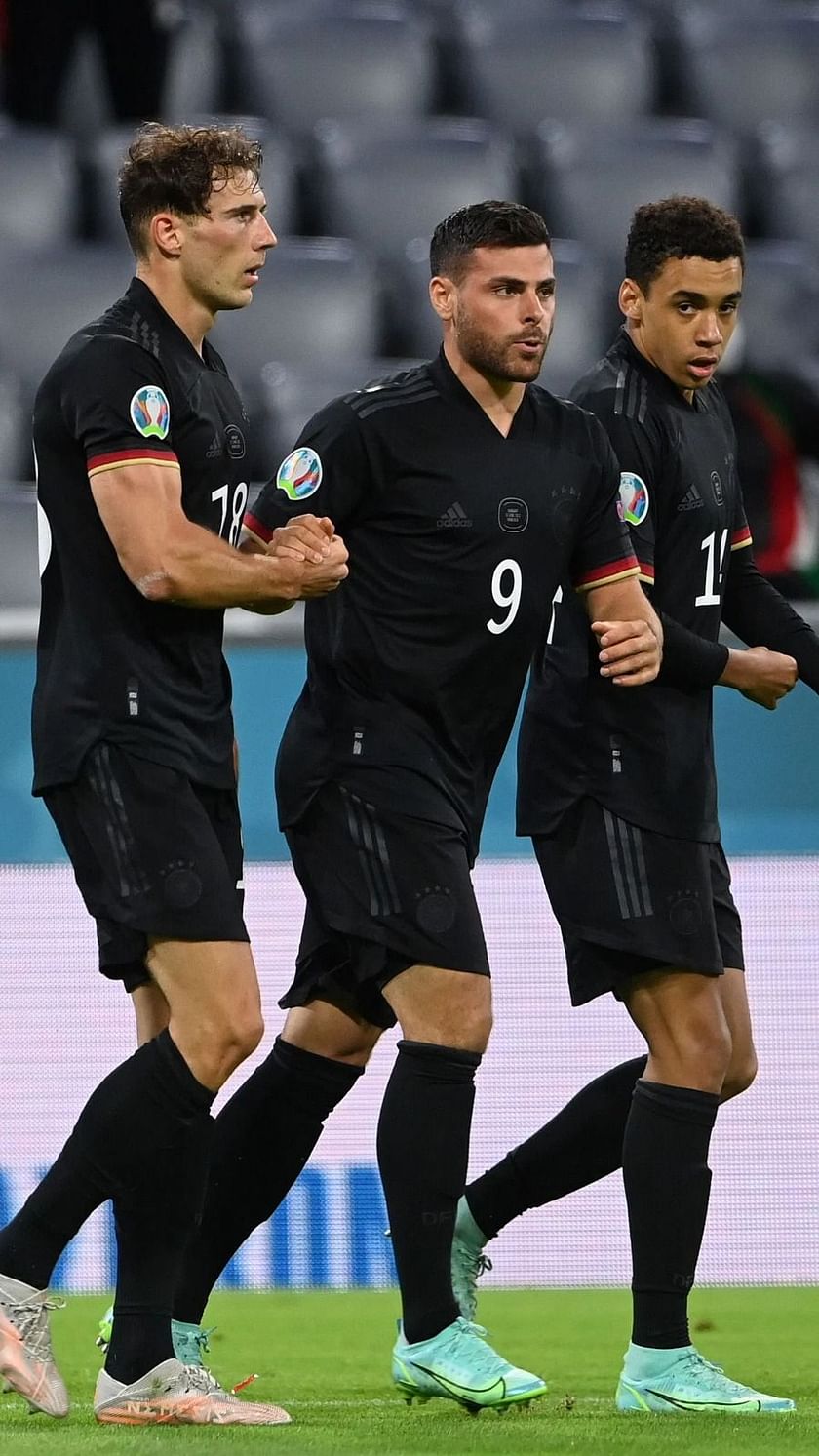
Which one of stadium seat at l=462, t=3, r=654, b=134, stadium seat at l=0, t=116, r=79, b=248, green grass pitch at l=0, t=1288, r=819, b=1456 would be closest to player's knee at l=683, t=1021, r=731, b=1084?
green grass pitch at l=0, t=1288, r=819, b=1456

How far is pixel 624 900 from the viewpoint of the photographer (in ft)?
11.7

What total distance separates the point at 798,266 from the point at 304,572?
5.68m

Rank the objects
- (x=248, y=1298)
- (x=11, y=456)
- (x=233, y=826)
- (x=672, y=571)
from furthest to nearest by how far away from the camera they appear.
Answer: (x=11, y=456) < (x=248, y=1298) < (x=672, y=571) < (x=233, y=826)

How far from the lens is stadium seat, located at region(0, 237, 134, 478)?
307 inches

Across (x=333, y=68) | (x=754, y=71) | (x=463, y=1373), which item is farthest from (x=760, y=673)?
(x=754, y=71)

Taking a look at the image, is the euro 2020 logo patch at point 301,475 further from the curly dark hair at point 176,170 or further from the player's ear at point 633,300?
the player's ear at point 633,300

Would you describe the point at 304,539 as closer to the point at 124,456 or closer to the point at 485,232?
the point at 124,456

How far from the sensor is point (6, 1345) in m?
3.12

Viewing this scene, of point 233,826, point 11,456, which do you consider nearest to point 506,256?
point 233,826

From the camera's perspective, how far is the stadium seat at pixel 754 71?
29.9ft

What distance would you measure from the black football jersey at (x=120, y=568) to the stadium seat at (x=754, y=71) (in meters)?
6.33

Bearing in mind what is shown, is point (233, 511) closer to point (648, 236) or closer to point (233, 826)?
point (233, 826)

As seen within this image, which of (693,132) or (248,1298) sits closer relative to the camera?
(248,1298)

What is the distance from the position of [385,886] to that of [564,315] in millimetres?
4894
